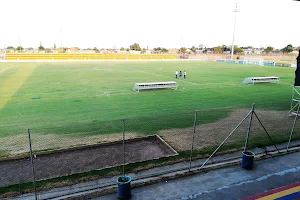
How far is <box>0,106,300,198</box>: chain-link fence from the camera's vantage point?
8.30 metres

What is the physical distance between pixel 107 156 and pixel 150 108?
7.44m

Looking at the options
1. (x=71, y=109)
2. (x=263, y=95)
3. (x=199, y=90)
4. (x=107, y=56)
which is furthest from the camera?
(x=107, y=56)

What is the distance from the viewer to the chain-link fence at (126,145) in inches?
327

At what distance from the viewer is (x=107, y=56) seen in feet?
293

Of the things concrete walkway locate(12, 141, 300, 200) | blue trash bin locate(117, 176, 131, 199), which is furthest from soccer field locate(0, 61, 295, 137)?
blue trash bin locate(117, 176, 131, 199)

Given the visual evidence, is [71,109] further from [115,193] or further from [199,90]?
[199,90]

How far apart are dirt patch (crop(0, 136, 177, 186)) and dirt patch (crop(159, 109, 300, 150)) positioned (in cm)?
85

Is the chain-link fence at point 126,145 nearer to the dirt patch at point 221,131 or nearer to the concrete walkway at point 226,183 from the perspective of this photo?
the dirt patch at point 221,131

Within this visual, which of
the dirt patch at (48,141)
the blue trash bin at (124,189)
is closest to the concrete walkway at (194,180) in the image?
the blue trash bin at (124,189)

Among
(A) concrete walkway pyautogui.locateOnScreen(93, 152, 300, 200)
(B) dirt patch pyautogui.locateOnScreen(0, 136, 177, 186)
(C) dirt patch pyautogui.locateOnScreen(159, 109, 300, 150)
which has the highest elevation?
(C) dirt patch pyautogui.locateOnScreen(159, 109, 300, 150)

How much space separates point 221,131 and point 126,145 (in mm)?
4822

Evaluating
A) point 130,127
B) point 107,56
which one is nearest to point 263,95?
point 130,127

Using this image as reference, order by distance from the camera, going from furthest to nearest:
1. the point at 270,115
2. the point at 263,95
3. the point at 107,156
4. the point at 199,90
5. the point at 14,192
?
the point at 199,90 < the point at 263,95 < the point at 270,115 < the point at 107,156 < the point at 14,192

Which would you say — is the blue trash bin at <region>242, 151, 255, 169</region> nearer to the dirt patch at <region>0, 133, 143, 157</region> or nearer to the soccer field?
the soccer field
